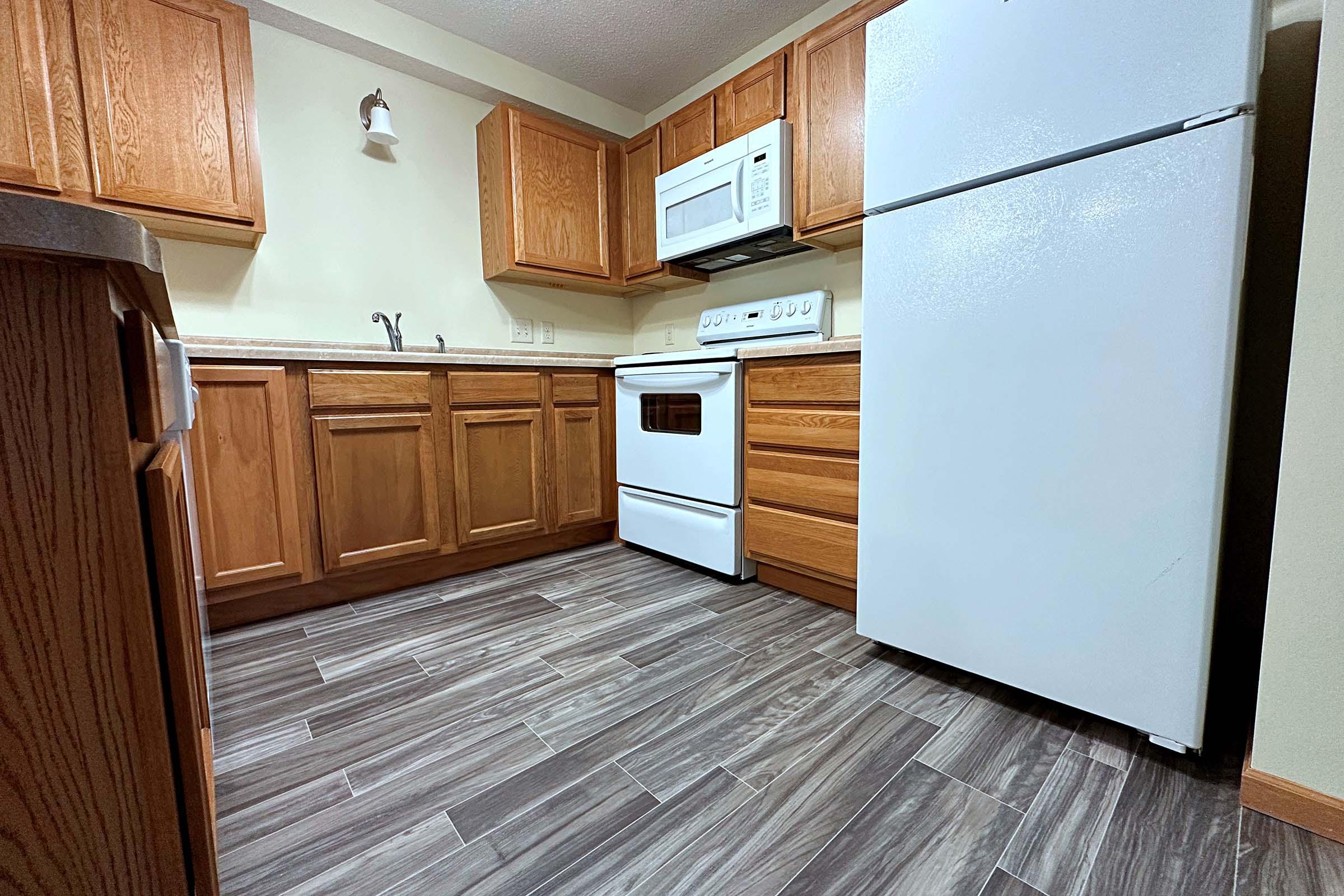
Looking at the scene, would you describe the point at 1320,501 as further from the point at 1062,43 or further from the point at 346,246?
the point at 346,246

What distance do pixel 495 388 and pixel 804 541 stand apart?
4.24ft

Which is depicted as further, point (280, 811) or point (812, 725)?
point (812, 725)

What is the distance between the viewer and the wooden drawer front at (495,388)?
81.4 inches

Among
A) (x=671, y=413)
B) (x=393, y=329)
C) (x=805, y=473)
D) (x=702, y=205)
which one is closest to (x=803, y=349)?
(x=805, y=473)

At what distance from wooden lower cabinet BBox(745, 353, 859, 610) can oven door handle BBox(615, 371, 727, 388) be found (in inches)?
5.4

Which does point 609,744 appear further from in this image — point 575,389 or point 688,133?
point 688,133

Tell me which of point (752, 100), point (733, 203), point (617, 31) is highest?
point (617, 31)

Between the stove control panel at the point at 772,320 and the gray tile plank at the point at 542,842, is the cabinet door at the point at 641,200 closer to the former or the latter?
the stove control panel at the point at 772,320

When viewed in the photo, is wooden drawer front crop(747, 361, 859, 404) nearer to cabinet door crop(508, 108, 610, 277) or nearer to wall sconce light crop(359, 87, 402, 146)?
cabinet door crop(508, 108, 610, 277)

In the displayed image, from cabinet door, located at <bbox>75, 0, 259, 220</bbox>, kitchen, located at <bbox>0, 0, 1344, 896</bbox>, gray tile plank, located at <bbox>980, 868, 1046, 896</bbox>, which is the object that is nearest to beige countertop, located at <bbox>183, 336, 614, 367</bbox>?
kitchen, located at <bbox>0, 0, 1344, 896</bbox>

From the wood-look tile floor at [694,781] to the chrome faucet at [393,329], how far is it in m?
1.14

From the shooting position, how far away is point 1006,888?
0.80m

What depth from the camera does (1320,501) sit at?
33.4 inches

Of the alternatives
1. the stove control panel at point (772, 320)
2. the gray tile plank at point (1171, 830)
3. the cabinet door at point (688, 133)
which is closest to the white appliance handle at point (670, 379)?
the stove control panel at point (772, 320)
